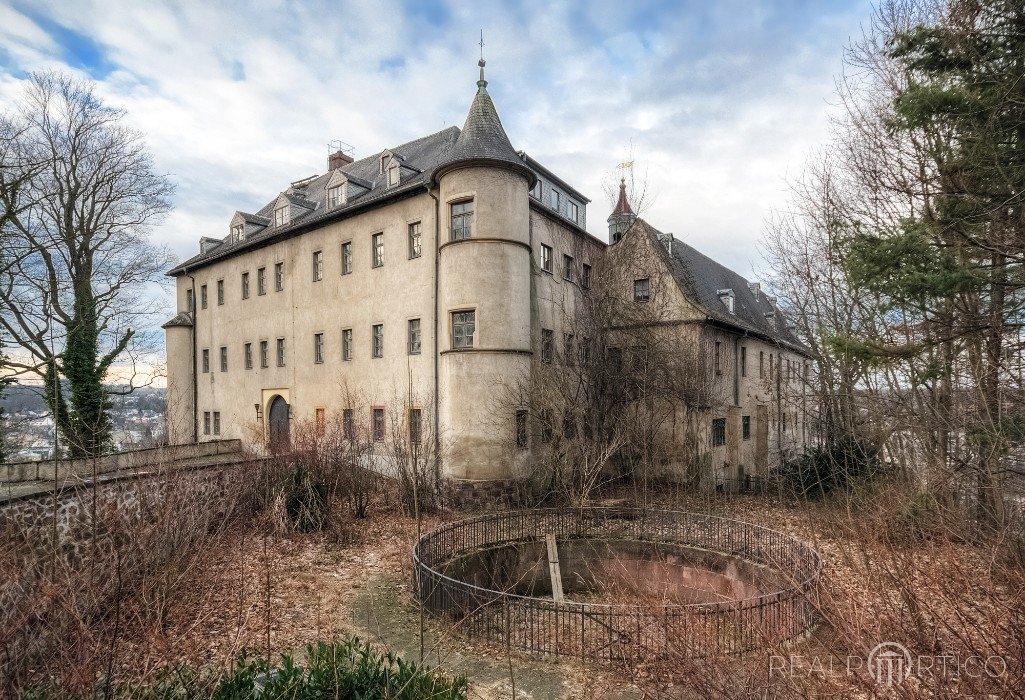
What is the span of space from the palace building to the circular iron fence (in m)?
4.47

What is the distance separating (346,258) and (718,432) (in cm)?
1923

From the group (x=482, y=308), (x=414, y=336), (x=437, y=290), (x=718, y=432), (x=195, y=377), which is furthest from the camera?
(x=195, y=377)

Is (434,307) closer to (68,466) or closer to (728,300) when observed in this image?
(68,466)

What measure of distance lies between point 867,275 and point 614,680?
9.06m

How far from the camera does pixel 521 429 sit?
784 inches

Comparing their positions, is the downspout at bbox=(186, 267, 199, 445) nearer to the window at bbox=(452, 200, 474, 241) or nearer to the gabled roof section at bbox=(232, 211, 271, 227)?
the gabled roof section at bbox=(232, 211, 271, 227)

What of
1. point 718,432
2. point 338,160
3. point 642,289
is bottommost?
point 718,432

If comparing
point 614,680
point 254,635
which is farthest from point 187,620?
point 614,680

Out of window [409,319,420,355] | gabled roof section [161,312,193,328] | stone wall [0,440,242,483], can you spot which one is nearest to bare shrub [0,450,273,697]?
stone wall [0,440,242,483]

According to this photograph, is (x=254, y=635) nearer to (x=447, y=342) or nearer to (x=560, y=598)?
(x=560, y=598)

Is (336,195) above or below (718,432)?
above

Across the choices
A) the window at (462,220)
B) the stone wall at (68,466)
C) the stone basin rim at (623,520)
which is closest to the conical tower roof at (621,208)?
the window at (462,220)

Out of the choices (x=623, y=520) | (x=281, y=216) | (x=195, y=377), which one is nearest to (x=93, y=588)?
(x=623, y=520)

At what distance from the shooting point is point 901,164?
1401 centimetres
